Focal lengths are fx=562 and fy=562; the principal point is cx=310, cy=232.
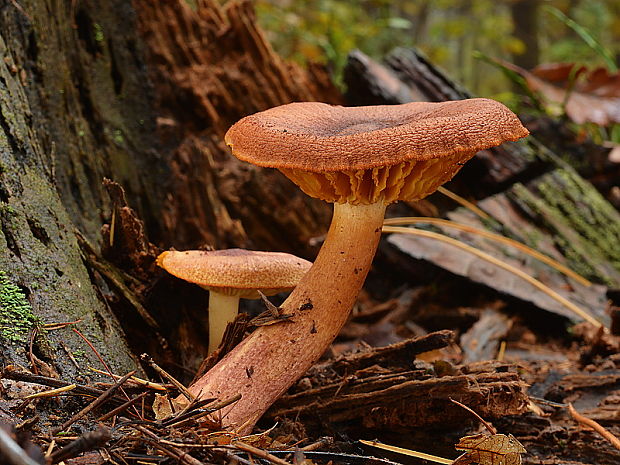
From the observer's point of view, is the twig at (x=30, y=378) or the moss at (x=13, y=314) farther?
the moss at (x=13, y=314)

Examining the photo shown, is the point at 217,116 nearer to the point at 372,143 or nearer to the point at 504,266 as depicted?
the point at 504,266

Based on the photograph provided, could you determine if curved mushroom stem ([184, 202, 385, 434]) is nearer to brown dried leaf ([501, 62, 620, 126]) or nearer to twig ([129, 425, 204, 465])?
twig ([129, 425, 204, 465])

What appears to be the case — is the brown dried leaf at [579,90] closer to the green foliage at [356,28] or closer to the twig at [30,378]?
the green foliage at [356,28]

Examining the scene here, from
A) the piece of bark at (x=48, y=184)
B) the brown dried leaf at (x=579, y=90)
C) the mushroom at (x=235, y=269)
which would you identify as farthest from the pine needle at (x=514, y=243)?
the piece of bark at (x=48, y=184)

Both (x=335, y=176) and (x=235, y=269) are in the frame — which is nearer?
(x=335, y=176)

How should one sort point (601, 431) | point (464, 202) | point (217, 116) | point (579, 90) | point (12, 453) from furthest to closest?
point (579, 90) < point (464, 202) < point (217, 116) < point (601, 431) < point (12, 453)

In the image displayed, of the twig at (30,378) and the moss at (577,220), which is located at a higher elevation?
the twig at (30,378)

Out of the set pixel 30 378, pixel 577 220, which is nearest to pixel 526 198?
pixel 577 220

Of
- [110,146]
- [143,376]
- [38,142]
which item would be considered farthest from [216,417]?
[110,146]
